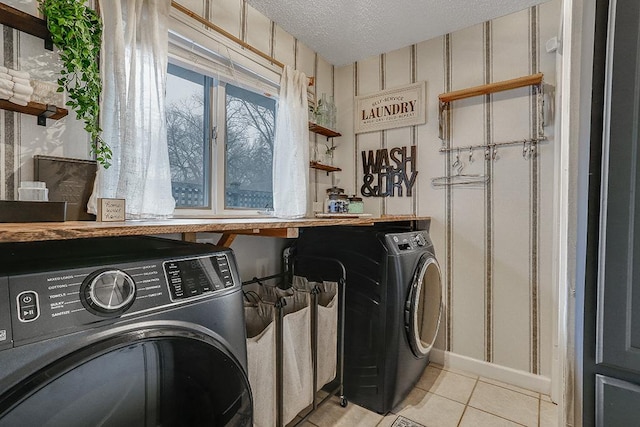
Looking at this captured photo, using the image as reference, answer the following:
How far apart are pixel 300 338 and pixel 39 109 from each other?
1.40m

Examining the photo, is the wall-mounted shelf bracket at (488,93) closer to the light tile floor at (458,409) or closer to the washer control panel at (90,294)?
the light tile floor at (458,409)

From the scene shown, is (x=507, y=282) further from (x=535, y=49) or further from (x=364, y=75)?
(x=364, y=75)

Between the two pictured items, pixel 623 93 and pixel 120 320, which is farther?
pixel 623 93

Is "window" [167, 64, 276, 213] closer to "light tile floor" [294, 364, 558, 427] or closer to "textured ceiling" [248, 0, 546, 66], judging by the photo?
"textured ceiling" [248, 0, 546, 66]

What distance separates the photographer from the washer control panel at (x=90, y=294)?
1.81 ft

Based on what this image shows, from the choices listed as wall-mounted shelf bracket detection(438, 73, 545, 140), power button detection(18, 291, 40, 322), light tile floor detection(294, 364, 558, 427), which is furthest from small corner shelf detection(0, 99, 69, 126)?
wall-mounted shelf bracket detection(438, 73, 545, 140)

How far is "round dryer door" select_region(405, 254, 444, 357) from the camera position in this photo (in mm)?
1774

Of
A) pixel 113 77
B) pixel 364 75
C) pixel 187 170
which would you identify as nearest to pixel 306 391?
pixel 187 170

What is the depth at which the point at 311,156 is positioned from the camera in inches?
101

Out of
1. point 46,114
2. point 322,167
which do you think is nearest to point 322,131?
point 322,167

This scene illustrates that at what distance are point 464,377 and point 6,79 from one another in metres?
2.83

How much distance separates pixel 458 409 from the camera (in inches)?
71.7

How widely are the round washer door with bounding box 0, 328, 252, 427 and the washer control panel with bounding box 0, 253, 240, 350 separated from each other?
6 centimetres

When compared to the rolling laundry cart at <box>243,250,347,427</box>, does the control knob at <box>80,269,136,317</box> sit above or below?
above
